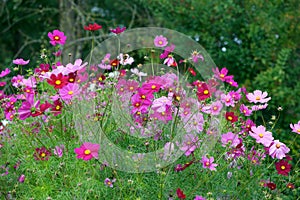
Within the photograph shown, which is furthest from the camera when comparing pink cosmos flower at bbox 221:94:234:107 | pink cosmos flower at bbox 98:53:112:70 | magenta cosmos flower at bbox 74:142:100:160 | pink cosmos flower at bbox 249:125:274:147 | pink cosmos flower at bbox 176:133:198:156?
pink cosmos flower at bbox 98:53:112:70

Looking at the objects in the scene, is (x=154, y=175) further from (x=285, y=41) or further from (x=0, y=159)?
(x=285, y=41)

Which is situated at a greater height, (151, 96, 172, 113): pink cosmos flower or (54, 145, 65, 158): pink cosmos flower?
(151, 96, 172, 113): pink cosmos flower

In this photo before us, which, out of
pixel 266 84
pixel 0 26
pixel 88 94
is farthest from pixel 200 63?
pixel 0 26

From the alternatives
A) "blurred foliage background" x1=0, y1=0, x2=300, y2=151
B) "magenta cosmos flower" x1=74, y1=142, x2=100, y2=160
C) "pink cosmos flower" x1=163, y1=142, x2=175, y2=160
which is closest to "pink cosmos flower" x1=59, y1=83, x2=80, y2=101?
"magenta cosmos flower" x1=74, y1=142, x2=100, y2=160

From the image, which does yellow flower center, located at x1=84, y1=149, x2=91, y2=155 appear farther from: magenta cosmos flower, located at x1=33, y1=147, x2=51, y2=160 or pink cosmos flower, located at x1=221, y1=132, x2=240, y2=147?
pink cosmos flower, located at x1=221, y1=132, x2=240, y2=147

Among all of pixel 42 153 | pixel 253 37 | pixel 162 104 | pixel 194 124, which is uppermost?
pixel 162 104

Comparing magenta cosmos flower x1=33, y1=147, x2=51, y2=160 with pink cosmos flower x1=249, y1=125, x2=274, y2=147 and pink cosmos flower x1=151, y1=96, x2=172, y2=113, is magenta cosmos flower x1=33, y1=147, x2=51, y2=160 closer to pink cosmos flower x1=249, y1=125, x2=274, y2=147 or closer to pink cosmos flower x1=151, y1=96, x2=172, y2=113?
pink cosmos flower x1=151, y1=96, x2=172, y2=113

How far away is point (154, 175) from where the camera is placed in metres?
1.88

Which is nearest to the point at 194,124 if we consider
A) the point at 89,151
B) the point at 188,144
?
the point at 188,144

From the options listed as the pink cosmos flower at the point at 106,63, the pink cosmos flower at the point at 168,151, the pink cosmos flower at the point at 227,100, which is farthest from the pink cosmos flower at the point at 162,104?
the pink cosmos flower at the point at 106,63

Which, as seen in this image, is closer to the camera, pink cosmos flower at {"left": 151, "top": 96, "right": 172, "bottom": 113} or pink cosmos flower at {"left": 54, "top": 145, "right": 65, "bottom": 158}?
pink cosmos flower at {"left": 151, "top": 96, "right": 172, "bottom": 113}

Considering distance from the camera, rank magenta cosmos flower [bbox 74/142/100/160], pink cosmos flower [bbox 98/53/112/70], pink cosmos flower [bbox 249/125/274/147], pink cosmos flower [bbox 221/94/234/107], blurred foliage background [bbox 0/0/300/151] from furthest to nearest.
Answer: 1. blurred foliage background [bbox 0/0/300/151]
2. pink cosmos flower [bbox 98/53/112/70]
3. pink cosmos flower [bbox 221/94/234/107]
4. pink cosmos flower [bbox 249/125/274/147]
5. magenta cosmos flower [bbox 74/142/100/160]

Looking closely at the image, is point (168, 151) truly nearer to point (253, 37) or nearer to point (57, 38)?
point (57, 38)

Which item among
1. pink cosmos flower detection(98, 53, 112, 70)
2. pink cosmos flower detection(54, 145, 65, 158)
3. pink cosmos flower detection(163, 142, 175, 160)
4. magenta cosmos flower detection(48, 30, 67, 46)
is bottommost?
pink cosmos flower detection(54, 145, 65, 158)
